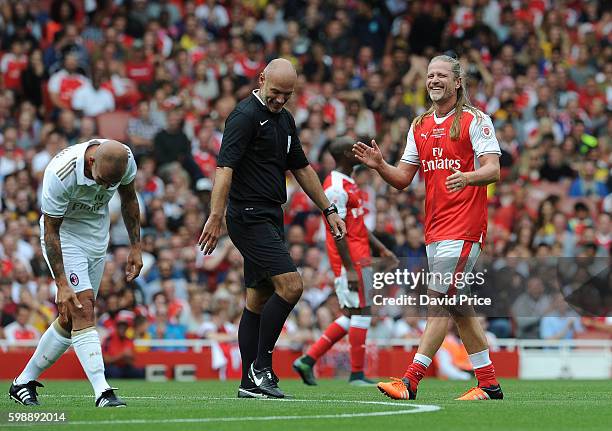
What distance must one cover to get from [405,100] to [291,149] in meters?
13.3

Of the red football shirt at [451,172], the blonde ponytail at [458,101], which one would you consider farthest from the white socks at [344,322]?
the blonde ponytail at [458,101]

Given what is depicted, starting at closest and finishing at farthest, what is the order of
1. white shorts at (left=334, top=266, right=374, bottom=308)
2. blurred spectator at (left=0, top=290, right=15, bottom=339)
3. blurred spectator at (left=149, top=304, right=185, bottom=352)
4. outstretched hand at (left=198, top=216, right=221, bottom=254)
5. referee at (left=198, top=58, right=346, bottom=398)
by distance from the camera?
outstretched hand at (left=198, top=216, right=221, bottom=254) < referee at (left=198, top=58, right=346, bottom=398) < white shorts at (left=334, top=266, right=374, bottom=308) < blurred spectator at (left=0, top=290, right=15, bottom=339) < blurred spectator at (left=149, top=304, right=185, bottom=352)

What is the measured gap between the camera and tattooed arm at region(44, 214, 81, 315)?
351 inches

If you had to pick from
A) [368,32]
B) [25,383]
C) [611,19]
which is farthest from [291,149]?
[611,19]

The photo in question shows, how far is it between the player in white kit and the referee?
0.86 metres

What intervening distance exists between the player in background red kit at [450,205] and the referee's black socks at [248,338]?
1.20 m

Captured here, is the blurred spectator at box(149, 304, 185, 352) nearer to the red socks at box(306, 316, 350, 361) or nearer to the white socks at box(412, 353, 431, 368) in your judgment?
the red socks at box(306, 316, 350, 361)

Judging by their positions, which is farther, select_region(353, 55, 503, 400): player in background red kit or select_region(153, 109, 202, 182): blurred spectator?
select_region(153, 109, 202, 182): blurred spectator

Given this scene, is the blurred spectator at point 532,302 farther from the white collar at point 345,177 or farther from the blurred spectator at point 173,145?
the blurred spectator at point 173,145

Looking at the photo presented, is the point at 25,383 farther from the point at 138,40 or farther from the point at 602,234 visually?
Answer: the point at 138,40

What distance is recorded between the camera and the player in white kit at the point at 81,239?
8.86m

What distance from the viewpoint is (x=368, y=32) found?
82.2 feet
